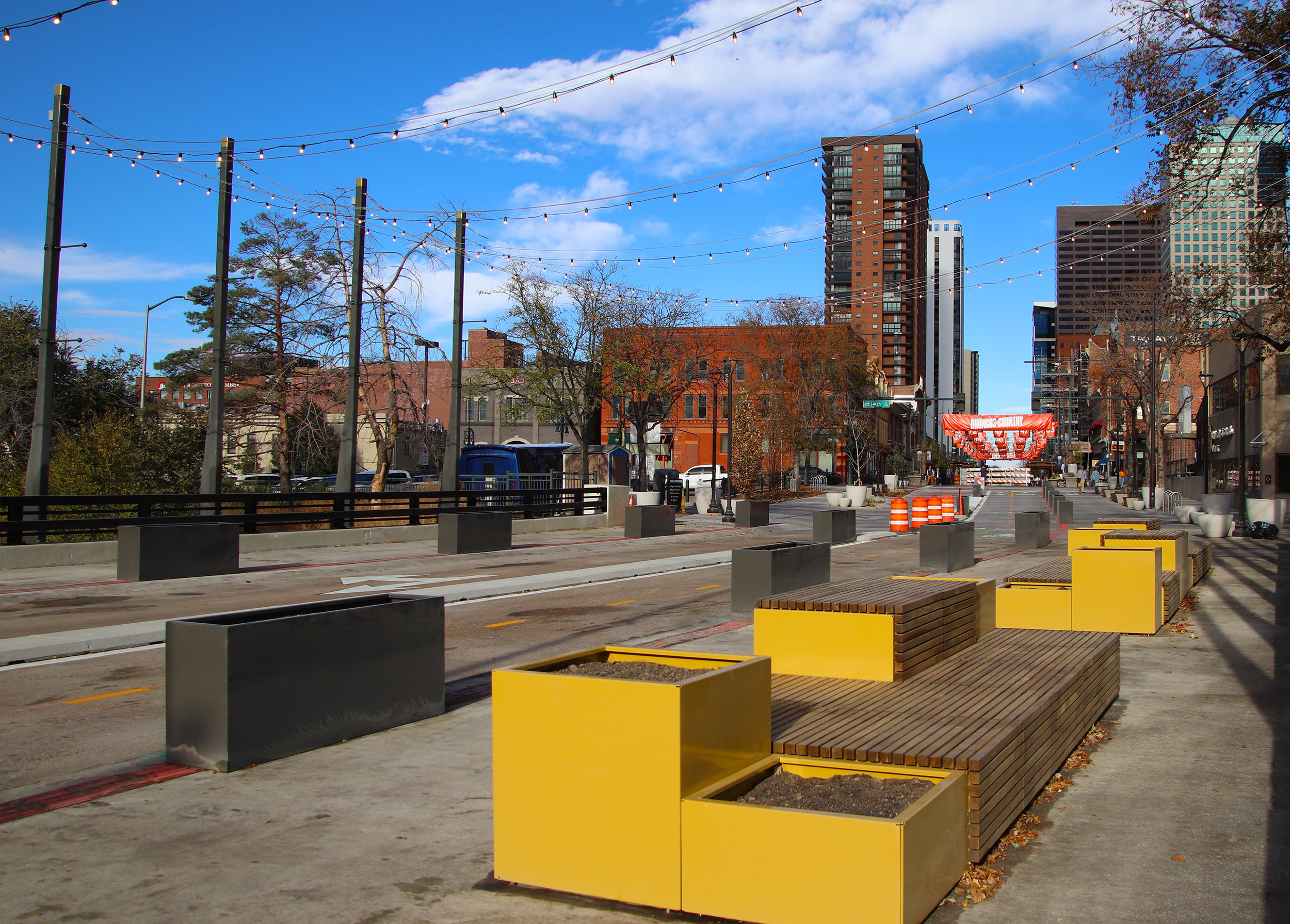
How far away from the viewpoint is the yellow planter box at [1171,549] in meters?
12.6

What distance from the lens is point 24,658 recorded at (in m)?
9.30

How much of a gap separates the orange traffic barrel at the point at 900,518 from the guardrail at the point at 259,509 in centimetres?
941

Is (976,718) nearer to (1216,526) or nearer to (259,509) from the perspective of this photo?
(259,509)

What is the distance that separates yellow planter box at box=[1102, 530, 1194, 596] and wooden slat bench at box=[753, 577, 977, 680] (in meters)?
6.02

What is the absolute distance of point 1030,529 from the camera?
23.3 metres

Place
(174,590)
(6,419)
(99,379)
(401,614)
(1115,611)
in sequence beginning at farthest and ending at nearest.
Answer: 1. (99,379)
2. (6,419)
3. (174,590)
4. (1115,611)
5. (401,614)

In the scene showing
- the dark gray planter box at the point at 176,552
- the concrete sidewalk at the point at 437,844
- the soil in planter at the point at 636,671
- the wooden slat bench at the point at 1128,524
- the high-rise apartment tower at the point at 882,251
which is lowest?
the concrete sidewalk at the point at 437,844

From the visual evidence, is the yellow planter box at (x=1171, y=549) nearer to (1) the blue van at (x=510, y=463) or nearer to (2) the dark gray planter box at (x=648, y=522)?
(2) the dark gray planter box at (x=648, y=522)

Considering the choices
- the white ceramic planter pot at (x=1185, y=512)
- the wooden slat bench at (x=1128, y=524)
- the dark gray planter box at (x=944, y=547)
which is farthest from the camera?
the white ceramic planter pot at (x=1185, y=512)

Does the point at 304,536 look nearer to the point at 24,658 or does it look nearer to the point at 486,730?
the point at 24,658

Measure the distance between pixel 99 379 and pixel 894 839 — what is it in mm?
48323

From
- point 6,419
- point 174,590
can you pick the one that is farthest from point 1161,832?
point 6,419

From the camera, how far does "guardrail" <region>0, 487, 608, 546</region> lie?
60.5 ft

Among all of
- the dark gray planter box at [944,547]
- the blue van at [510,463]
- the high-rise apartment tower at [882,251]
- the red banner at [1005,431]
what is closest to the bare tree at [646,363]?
the blue van at [510,463]
